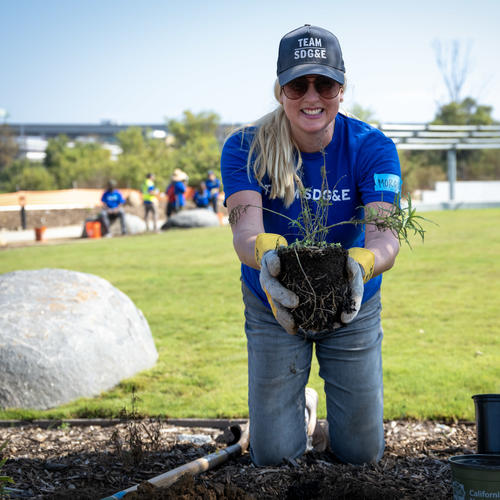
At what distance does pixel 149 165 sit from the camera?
43781 millimetres

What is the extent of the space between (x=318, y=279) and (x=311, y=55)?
116 centimetres

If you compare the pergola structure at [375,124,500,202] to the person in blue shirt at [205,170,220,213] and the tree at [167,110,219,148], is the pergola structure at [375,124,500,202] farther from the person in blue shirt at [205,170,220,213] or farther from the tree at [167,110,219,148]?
the tree at [167,110,219,148]

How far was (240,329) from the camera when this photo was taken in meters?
6.88

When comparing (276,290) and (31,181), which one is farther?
(31,181)

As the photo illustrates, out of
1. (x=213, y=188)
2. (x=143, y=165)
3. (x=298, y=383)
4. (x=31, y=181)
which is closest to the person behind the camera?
(x=298, y=383)

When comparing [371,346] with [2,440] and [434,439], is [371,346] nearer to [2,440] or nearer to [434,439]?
[434,439]

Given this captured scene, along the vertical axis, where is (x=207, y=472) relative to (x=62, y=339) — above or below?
below

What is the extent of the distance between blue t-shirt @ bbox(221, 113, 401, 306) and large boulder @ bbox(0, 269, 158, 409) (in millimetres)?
1756

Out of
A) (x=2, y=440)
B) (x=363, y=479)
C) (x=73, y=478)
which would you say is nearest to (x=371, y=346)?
(x=363, y=479)

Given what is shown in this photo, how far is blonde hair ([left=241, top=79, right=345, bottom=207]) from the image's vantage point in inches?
126

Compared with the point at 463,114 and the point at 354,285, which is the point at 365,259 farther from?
the point at 463,114

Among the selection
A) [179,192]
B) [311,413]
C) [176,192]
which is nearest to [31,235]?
[176,192]

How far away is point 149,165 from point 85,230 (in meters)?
24.1

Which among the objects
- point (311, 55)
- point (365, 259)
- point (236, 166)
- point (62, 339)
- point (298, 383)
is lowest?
point (298, 383)
